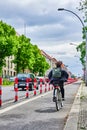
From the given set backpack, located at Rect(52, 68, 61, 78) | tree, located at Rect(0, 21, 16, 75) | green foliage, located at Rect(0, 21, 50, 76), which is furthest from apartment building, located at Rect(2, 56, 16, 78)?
backpack, located at Rect(52, 68, 61, 78)

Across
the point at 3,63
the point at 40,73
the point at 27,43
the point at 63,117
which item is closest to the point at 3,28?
the point at 3,63

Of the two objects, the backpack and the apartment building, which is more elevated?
the apartment building

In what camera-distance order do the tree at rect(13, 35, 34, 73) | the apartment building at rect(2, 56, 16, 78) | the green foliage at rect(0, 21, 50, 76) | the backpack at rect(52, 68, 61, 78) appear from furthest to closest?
the apartment building at rect(2, 56, 16, 78)
the tree at rect(13, 35, 34, 73)
the green foliage at rect(0, 21, 50, 76)
the backpack at rect(52, 68, 61, 78)

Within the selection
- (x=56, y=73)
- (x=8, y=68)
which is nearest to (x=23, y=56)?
(x=8, y=68)

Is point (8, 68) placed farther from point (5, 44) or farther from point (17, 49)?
point (5, 44)

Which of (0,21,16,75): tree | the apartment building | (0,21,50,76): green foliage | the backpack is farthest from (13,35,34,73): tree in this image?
the backpack

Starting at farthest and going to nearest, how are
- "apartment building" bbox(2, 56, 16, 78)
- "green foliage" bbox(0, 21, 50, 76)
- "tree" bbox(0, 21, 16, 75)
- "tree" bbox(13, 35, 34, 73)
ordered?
"apartment building" bbox(2, 56, 16, 78)
"tree" bbox(13, 35, 34, 73)
"green foliage" bbox(0, 21, 50, 76)
"tree" bbox(0, 21, 16, 75)

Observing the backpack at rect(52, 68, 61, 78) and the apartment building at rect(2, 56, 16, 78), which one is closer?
the backpack at rect(52, 68, 61, 78)

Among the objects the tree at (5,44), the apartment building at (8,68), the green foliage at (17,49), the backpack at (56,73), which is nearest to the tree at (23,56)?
the green foliage at (17,49)

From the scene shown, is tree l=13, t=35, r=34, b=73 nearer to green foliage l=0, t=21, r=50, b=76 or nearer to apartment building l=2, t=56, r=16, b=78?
green foliage l=0, t=21, r=50, b=76

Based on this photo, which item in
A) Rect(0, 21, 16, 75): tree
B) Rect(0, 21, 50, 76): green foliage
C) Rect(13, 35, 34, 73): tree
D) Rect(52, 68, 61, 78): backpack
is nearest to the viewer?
Rect(52, 68, 61, 78): backpack

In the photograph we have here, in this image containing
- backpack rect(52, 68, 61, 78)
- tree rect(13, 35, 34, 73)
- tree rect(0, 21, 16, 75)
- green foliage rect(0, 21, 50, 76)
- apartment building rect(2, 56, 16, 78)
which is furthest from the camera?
apartment building rect(2, 56, 16, 78)

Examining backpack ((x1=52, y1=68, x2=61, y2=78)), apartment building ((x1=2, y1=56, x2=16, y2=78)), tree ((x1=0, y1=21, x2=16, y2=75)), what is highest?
tree ((x1=0, y1=21, x2=16, y2=75))

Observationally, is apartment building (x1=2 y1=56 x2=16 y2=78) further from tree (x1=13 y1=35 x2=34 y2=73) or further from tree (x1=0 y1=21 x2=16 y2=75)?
tree (x1=0 y1=21 x2=16 y2=75)
